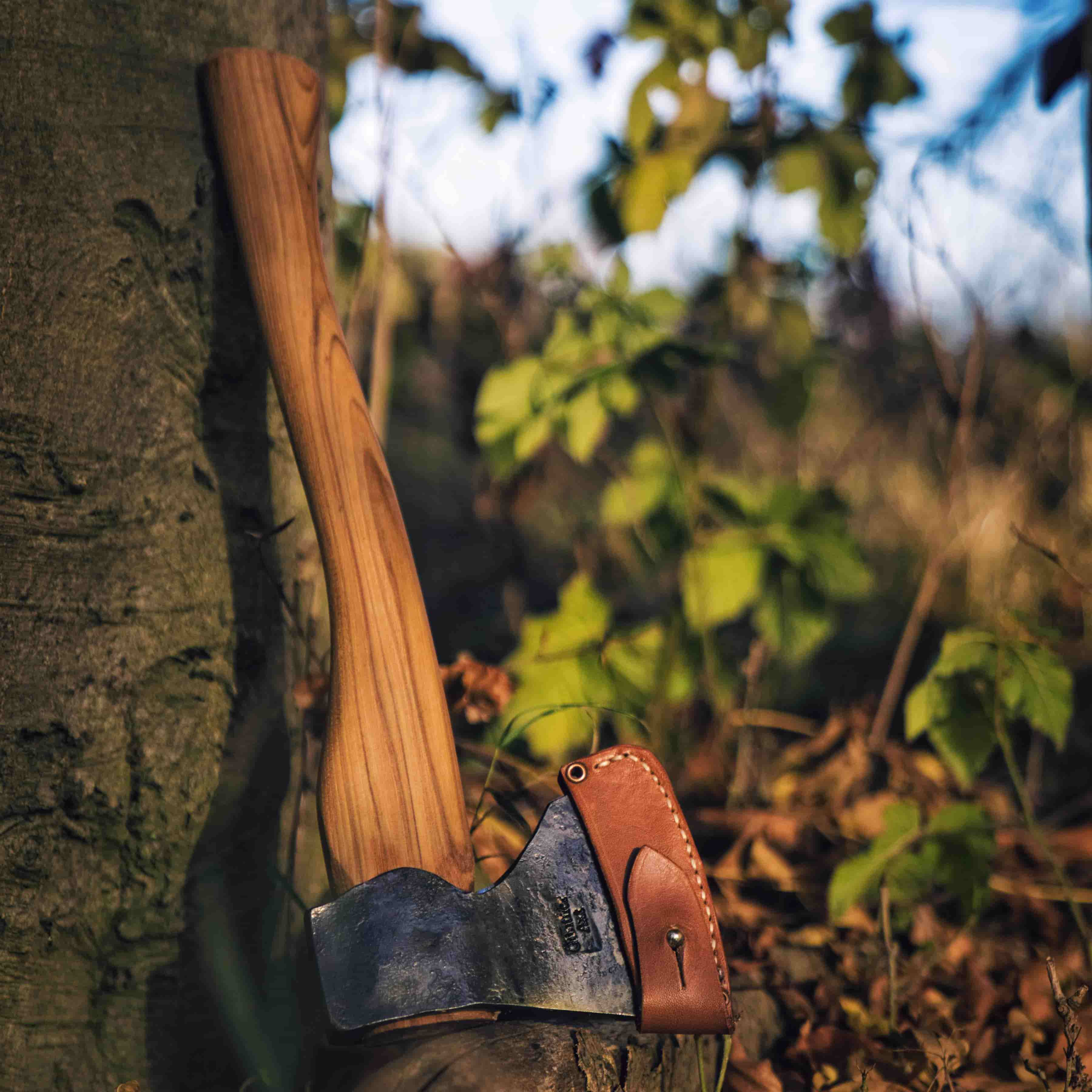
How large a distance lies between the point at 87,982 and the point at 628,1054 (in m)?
0.69

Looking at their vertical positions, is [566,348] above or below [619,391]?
above

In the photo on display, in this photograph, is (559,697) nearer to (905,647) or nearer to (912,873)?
(912,873)

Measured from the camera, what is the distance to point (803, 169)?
1836 millimetres

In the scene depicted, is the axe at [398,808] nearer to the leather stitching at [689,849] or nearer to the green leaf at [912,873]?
the leather stitching at [689,849]

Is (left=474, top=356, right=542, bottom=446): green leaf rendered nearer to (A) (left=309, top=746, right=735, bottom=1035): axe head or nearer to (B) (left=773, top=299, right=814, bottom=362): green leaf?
(B) (left=773, top=299, right=814, bottom=362): green leaf

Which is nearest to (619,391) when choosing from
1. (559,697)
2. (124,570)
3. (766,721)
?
(559,697)

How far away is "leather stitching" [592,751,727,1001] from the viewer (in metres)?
0.92

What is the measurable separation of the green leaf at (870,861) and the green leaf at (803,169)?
135 cm

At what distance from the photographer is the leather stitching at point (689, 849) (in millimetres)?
920

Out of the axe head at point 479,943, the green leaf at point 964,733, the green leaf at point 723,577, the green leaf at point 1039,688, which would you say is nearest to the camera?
the axe head at point 479,943

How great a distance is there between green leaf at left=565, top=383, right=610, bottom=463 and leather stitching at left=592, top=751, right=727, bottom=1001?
86 cm

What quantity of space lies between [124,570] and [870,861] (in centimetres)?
126

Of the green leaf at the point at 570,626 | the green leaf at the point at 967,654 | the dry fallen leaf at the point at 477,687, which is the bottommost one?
the green leaf at the point at 967,654

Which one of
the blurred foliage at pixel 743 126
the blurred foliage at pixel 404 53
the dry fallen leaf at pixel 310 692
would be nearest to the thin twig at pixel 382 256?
the blurred foliage at pixel 404 53
